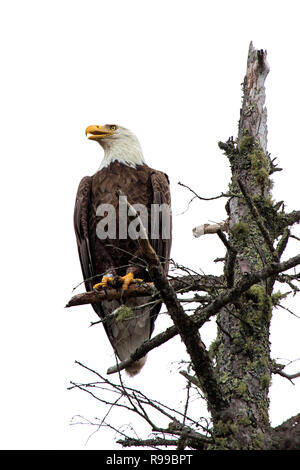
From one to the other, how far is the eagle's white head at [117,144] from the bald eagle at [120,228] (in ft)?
0.05

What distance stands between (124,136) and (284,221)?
11.0 ft

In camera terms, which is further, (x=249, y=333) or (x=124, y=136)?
(x=124, y=136)

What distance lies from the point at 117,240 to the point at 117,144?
52.8 inches

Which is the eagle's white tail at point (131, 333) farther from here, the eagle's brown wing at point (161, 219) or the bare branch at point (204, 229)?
the bare branch at point (204, 229)

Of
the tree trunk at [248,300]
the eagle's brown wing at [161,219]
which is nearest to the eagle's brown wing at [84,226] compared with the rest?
the eagle's brown wing at [161,219]

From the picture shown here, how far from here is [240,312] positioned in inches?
182

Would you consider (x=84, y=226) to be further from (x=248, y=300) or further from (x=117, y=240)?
(x=248, y=300)

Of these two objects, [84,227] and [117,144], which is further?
[117,144]

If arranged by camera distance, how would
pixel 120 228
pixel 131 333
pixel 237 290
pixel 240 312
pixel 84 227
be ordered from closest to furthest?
pixel 237 290 → pixel 240 312 → pixel 120 228 → pixel 84 227 → pixel 131 333

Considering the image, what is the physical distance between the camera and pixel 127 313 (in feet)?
15.0

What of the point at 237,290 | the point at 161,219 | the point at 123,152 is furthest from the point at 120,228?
the point at 237,290

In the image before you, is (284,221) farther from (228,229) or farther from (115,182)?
(115,182)
